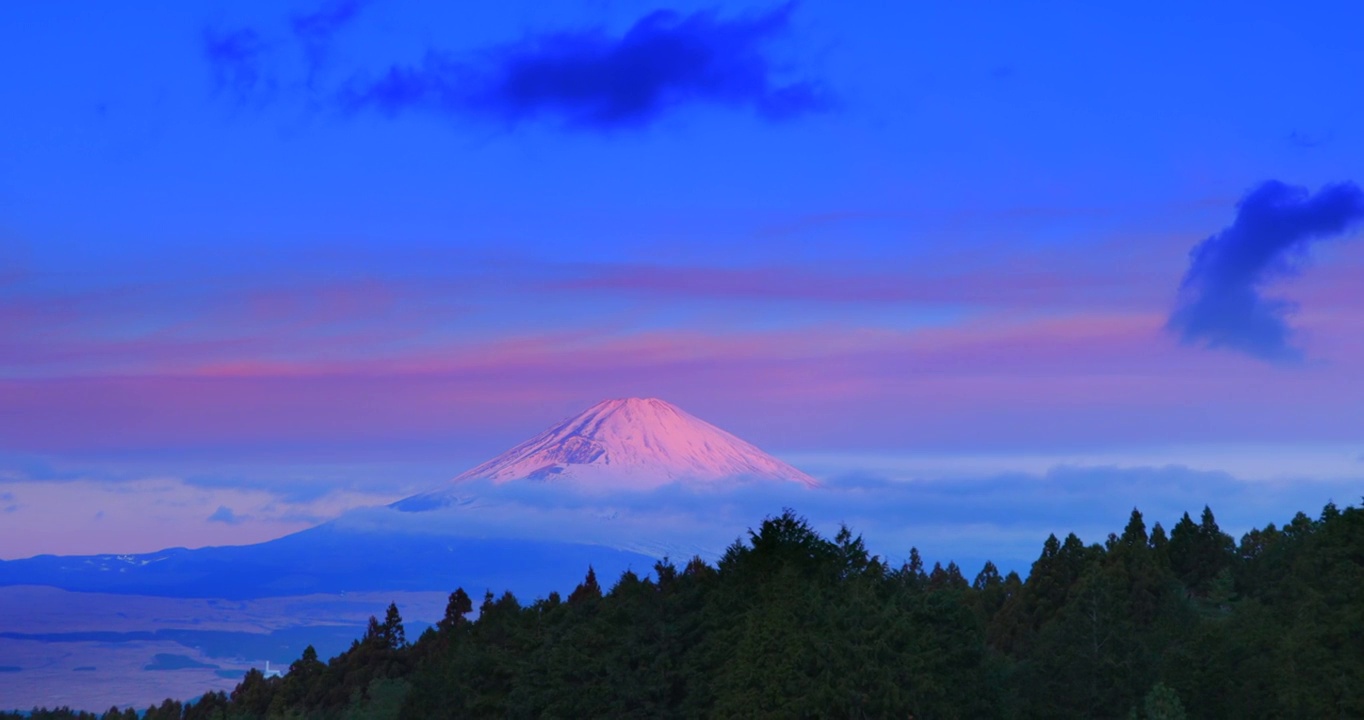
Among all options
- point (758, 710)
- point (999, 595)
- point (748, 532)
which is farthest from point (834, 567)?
point (999, 595)

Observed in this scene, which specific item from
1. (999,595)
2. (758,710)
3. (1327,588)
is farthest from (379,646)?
(1327,588)

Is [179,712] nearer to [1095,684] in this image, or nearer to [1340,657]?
[1095,684]

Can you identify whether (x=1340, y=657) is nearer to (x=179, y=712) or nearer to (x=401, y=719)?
(x=401, y=719)

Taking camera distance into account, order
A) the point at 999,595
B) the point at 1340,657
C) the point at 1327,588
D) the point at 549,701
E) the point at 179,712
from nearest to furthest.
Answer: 1. the point at 1340,657
2. the point at 1327,588
3. the point at 549,701
4. the point at 999,595
5. the point at 179,712

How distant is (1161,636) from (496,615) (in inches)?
1411

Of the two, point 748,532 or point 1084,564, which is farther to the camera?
point 1084,564

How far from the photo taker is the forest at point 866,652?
50.0m

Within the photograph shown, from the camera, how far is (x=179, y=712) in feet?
380

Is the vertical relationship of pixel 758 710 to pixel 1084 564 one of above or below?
below

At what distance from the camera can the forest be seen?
50000mm

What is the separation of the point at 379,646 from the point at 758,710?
55633 mm

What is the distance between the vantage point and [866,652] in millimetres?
49906

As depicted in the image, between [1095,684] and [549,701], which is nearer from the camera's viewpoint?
[1095,684]

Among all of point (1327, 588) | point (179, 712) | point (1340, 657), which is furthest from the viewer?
point (179, 712)
